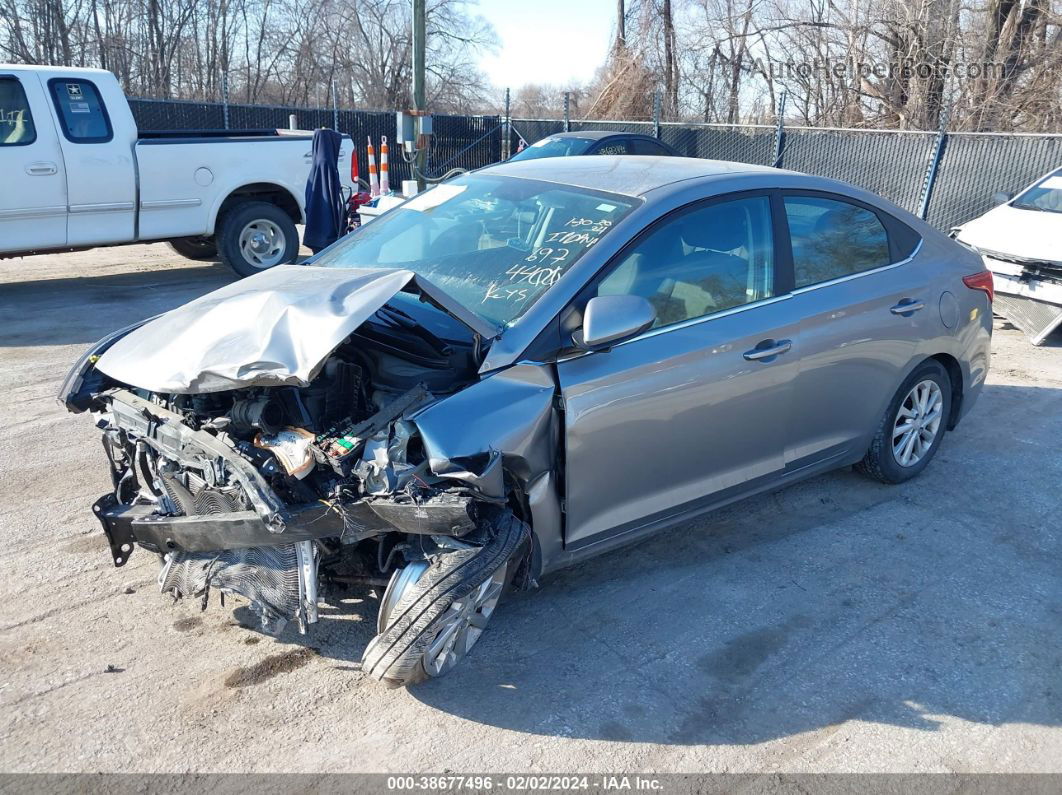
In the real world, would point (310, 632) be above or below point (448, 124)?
below

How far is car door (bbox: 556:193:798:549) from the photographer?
3.44 m

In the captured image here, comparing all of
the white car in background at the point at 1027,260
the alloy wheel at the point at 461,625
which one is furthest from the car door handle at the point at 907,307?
the white car in background at the point at 1027,260

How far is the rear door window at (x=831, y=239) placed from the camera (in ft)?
14.0

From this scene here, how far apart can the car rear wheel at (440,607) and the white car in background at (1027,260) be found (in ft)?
21.2

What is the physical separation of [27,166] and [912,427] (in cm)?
825

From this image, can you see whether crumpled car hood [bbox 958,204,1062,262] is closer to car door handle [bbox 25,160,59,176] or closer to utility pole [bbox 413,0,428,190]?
utility pole [bbox 413,0,428,190]

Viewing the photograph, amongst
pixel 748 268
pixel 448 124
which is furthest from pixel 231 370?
pixel 448 124

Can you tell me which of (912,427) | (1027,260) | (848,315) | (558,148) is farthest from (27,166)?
(1027,260)

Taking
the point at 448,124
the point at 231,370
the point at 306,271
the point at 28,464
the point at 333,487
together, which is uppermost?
the point at 448,124

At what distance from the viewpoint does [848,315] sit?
4320 millimetres

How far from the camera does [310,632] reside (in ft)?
11.6

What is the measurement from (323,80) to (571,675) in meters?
30.9

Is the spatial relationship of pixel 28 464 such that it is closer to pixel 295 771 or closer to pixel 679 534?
pixel 295 771

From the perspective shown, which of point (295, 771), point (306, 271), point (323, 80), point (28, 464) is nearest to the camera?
point (295, 771)
